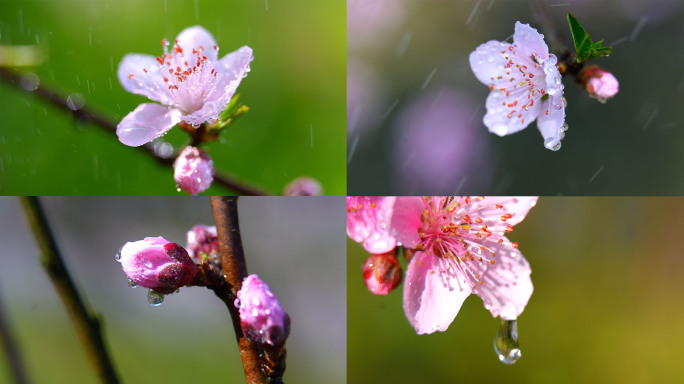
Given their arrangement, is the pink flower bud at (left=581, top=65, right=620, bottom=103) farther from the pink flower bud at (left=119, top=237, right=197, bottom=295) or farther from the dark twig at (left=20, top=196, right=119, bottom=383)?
the dark twig at (left=20, top=196, right=119, bottom=383)

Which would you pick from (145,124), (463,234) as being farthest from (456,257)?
(145,124)

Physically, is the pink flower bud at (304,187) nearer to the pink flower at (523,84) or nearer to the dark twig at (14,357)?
the pink flower at (523,84)

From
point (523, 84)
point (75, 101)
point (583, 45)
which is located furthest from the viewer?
Result: point (75, 101)

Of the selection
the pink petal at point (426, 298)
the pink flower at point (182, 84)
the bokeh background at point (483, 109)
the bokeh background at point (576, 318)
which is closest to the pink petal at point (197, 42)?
the pink flower at point (182, 84)

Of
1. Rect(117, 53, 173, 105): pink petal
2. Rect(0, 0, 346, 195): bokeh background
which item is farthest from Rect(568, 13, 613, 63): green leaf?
Rect(117, 53, 173, 105): pink petal

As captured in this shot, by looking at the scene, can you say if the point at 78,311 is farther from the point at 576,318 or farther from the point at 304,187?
the point at 576,318

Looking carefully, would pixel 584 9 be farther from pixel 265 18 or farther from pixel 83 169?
pixel 83 169
